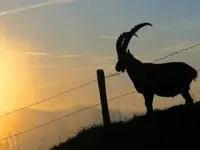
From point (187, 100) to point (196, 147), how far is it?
4828mm

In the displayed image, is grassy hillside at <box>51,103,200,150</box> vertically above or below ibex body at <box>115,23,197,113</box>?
below

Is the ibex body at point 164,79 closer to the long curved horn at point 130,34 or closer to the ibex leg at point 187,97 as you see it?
the ibex leg at point 187,97

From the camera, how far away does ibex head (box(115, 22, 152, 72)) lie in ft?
48.5

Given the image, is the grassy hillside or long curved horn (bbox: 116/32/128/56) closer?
the grassy hillside

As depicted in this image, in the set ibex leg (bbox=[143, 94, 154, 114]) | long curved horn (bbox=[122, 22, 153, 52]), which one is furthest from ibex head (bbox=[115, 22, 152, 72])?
ibex leg (bbox=[143, 94, 154, 114])

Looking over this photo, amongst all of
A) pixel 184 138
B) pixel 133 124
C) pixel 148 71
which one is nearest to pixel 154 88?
pixel 148 71

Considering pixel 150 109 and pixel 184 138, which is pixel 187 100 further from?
pixel 184 138

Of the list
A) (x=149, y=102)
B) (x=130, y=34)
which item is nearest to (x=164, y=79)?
(x=149, y=102)

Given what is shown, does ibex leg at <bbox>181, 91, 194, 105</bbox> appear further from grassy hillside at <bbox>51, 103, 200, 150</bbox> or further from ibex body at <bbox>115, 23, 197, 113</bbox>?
grassy hillside at <bbox>51, 103, 200, 150</bbox>

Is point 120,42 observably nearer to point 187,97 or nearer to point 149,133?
point 187,97

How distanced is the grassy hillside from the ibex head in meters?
1.98

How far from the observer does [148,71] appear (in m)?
14.0

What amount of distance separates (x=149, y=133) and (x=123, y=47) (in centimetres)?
468

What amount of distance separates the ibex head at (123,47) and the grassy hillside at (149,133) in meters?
1.98
